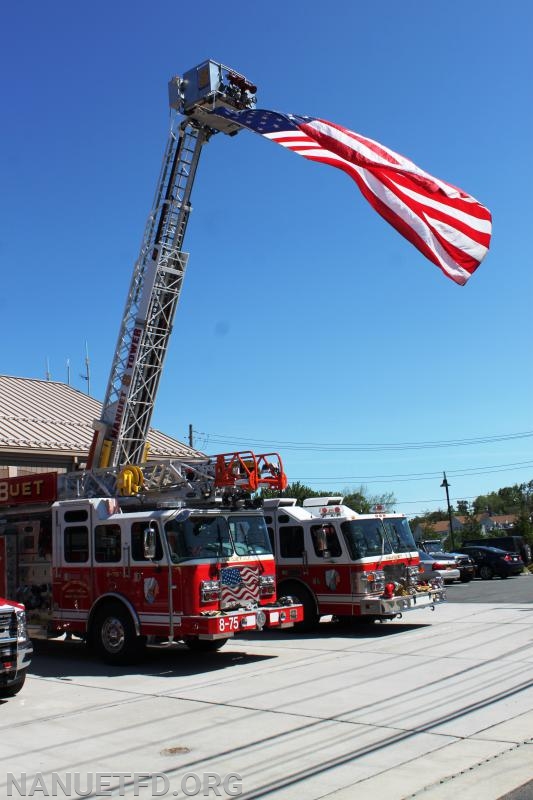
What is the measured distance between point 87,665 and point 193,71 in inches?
410

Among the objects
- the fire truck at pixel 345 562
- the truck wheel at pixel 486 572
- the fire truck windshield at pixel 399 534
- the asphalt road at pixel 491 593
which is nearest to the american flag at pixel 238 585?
the fire truck at pixel 345 562

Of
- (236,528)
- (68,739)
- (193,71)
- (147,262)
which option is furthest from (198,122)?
(68,739)

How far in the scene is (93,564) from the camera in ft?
41.0

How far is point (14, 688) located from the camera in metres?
9.76

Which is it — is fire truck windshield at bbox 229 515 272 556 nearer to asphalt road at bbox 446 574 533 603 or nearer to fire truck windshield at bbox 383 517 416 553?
fire truck windshield at bbox 383 517 416 553

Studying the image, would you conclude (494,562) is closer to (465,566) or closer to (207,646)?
(465,566)

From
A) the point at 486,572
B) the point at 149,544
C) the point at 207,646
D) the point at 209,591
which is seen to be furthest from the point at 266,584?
the point at 486,572

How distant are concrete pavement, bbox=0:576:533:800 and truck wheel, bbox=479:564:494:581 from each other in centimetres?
1864

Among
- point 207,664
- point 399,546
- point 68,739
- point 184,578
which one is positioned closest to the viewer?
point 68,739

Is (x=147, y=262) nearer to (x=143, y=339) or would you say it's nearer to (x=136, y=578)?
(x=143, y=339)

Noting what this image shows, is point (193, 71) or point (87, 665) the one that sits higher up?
point (193, 71)

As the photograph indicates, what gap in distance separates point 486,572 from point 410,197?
23.1 meters

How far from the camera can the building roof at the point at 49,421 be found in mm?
21516

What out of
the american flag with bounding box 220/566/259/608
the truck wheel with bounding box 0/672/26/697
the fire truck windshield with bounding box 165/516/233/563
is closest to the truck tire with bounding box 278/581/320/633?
the american flag with bounding box 220/566/259/608
